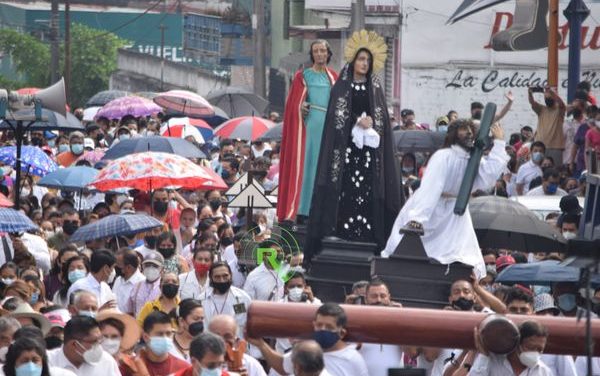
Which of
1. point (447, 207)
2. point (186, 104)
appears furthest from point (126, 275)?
point (186, 104)

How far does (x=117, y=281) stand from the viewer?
16203 mm

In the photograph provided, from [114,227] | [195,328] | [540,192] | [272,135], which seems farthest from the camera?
[272,135]

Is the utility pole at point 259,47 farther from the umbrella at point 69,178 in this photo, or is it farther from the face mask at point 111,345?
the face mask at point 111,345

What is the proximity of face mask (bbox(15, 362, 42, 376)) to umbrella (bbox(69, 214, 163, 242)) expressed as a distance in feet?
22.5

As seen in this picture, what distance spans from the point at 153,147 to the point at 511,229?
25.9 ft

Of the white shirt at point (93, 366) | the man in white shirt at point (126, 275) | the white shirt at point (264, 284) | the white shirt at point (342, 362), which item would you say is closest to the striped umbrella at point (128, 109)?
the white shirt at point (264, 284)

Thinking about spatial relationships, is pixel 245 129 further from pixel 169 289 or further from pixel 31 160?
pixel 169 289

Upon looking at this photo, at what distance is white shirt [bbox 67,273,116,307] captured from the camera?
15375mm

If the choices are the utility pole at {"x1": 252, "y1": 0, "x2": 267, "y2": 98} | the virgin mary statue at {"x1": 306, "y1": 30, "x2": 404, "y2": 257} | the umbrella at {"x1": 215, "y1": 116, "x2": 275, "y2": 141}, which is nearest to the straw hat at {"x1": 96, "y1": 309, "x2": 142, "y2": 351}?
the virgin mary statue at {"x1": 306, "y1": 30, "x2": 404, "y2": 257}

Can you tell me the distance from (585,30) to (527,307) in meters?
24.3

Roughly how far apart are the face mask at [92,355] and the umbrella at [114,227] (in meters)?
6.09

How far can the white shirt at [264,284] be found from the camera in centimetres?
1616

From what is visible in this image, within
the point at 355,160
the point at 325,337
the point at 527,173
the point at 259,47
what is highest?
the point at 355,160

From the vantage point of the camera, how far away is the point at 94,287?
51.0 ft
